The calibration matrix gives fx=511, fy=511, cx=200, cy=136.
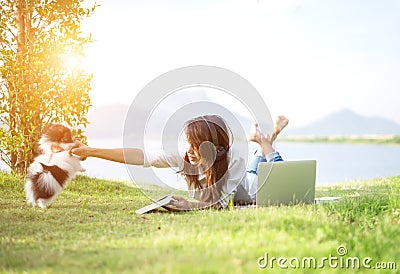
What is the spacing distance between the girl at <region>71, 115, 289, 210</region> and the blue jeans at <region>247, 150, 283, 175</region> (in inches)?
12.9

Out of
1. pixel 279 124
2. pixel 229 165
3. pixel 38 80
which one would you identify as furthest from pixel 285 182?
pixel 38 80

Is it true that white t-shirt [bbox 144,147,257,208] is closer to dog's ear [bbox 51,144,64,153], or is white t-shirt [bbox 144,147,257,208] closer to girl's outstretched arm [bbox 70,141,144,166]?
girl's outstretched arm [bbox 70,141,144,166]

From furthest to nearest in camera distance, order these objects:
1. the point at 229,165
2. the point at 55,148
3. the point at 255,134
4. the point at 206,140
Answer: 1. the point at 255,134
2. the point at 55,148
3. the point at 229,165
4. the point at 206,140

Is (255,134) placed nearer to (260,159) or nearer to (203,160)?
(260,159)

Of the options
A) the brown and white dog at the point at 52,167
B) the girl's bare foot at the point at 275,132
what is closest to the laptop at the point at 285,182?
the girl's bare foot at the point at 275,132

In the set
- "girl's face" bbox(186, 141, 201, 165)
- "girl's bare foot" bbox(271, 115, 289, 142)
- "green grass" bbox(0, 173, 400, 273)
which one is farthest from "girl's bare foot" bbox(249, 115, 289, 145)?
"green grass" bbox(0, 173, 400, 273)

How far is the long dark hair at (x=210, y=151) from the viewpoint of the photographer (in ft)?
12.9

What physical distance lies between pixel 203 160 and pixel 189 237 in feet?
4.38

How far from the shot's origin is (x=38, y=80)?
5.74m

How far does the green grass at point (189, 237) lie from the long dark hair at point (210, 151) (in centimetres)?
35

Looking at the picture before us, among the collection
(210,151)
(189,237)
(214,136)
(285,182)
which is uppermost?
(214,136)

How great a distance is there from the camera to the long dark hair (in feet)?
12.9

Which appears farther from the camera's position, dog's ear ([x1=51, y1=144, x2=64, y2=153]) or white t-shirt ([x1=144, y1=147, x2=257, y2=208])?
dog's ear ([x1=51, y1=144, x2=64, y2=153])

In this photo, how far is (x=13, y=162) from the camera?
18.9ft
